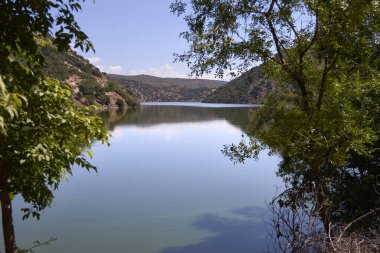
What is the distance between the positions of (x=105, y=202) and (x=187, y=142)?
78.4ft

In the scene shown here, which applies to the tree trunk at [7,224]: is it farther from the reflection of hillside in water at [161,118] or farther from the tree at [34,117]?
the reflection of hillside in water at [161,118]

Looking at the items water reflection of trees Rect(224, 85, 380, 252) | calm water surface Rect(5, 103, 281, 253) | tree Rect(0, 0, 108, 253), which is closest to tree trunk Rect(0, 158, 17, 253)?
tree Rect(0, 0, 108, 253)

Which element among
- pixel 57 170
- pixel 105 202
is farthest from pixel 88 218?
pixel 57 170

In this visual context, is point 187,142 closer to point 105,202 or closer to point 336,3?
point 105,202

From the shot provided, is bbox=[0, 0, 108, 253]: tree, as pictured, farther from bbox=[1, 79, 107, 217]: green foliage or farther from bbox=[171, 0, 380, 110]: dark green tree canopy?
bbox=[171, 0, 380, 110]: dark green tree canopy

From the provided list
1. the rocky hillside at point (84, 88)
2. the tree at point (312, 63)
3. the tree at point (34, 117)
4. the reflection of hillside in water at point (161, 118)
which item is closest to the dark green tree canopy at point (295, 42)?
the tree at point (312, 63)

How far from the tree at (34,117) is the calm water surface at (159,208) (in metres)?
8.81

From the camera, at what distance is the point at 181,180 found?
76.2 ft

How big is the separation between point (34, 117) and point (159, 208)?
13.7 m

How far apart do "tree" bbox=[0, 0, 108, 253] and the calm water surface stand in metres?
8.81

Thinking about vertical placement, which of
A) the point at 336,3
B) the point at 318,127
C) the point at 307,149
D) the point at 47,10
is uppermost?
the point at 336,3

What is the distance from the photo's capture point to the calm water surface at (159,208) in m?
13.5

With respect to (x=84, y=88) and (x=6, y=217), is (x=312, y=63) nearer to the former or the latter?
(x=6, y=217)

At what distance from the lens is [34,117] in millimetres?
4352
